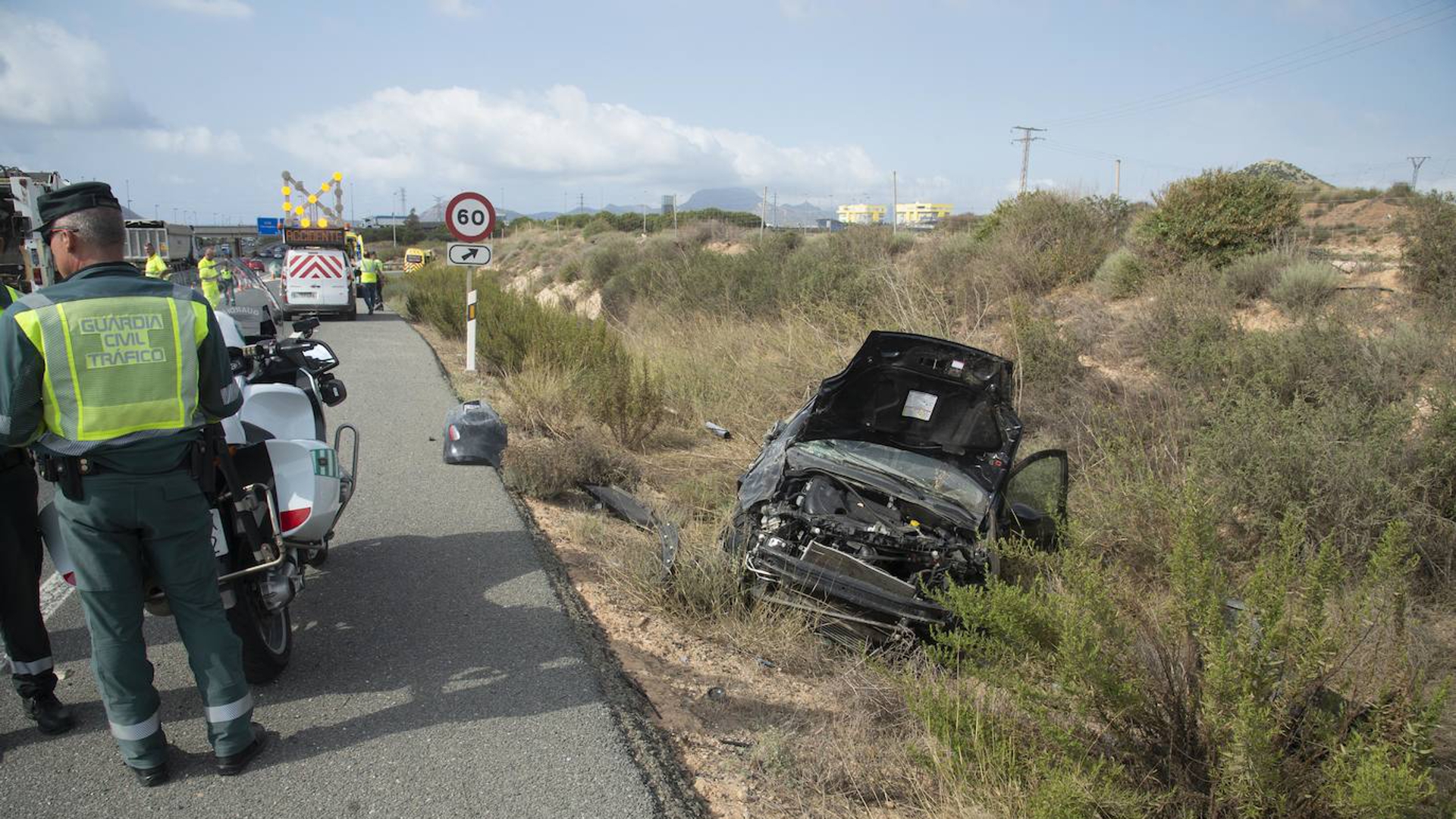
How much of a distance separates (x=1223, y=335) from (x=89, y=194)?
9519mm

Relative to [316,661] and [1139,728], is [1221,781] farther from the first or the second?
[316,661]

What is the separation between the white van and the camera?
22.9m

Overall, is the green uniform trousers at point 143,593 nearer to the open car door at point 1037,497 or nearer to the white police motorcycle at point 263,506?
the white police motorcycle at point 263,506

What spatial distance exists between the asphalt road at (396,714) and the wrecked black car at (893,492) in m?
1.23

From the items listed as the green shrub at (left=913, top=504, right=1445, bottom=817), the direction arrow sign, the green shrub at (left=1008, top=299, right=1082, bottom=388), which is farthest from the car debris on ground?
the direction arrow sign

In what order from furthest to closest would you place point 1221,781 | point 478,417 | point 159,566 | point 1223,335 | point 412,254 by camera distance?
A: point 412,254 < point 1223,335 < point 478,417 < point 159,566 < point 1221,781

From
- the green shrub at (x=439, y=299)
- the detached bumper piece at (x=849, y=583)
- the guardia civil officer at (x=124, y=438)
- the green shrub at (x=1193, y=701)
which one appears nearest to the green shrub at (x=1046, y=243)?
the green shrub at (x=439, y=299)

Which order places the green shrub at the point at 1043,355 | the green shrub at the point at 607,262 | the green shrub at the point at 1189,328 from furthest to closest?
the green shrub at the point at 607,262 < the green shrub at the point at 1043,355 < the green shrub at the point at 1189,328

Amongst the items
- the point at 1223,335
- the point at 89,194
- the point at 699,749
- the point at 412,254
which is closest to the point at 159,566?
the point at 89,194

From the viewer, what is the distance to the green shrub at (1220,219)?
13.3 m

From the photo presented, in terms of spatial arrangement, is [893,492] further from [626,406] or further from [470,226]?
[470,226]

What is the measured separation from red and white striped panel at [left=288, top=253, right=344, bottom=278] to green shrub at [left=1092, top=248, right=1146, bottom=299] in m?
18.4

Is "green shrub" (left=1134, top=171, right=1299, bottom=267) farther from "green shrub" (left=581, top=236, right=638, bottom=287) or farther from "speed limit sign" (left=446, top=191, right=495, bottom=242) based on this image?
"green shrub" (left=581, top=236, right=638, bottom=287)

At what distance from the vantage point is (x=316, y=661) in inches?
163
